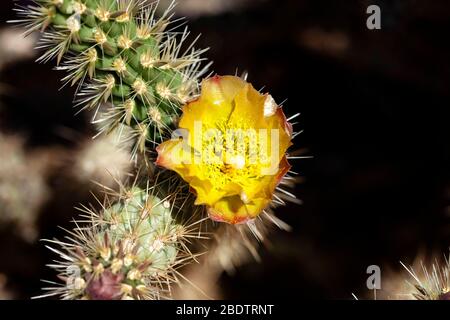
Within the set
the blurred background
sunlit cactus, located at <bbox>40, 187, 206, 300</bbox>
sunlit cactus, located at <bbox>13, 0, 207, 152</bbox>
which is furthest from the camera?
the blurred background

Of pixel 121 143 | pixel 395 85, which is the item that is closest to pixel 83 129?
pixel 121 143

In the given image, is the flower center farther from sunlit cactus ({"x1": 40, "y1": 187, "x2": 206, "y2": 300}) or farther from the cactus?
sunlit cactus ({"x1": 40, "y1": 187, "x2": 206, "y2": 300})

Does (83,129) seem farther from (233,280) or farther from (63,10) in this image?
(63,10)

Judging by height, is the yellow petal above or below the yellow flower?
below

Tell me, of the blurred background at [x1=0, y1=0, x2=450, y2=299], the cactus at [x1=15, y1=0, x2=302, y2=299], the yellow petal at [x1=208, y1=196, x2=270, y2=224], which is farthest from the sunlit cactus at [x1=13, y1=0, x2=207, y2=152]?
the blurred background at [x1=0, y1=0, x2=450, y2=299]

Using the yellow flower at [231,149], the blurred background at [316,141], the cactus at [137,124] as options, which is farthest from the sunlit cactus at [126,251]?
the blurred background at [316,141]

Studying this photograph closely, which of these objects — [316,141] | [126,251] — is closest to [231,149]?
[126,251]

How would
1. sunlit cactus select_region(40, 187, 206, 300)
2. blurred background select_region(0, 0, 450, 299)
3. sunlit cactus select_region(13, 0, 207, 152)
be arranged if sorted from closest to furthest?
sunlit cactus select_region(40, 187, 206, 300) → sunlit cactus select_region(13, 0, 207, 152) → blurred background select_region(0, 0, 450, 299)
